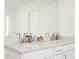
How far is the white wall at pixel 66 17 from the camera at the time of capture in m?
2.65

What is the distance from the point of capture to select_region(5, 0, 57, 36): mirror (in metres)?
1.94

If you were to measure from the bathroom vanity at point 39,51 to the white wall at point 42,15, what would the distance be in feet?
1.60

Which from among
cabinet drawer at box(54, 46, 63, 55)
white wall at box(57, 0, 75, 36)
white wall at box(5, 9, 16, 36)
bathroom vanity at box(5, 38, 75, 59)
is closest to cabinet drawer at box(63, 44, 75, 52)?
bathroom vanity at box(5, 38, 75, 59)

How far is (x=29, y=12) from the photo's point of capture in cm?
229

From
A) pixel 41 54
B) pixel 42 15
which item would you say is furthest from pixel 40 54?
pixel 42 15

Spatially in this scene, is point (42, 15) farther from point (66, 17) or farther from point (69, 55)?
point (69, 55)

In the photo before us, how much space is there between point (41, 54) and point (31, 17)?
3.24 ft

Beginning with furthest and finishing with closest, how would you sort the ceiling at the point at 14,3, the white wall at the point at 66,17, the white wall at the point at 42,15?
1. the white wall at the point at 66,17
2. the white wall at the point at 42,15
3. the ceiling at the point at 14,3

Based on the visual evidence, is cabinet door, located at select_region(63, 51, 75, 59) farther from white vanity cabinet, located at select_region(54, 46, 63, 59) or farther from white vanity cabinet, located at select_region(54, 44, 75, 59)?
white vanity cabinet, located at select_region(54, 46, 63, 59)

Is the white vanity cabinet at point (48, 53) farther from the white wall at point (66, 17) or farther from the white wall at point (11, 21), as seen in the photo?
the white wall at point (66, 17)

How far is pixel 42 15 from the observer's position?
2570 millimetres

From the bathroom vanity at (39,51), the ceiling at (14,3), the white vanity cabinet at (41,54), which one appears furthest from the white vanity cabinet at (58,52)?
the ceiling at (14,3)

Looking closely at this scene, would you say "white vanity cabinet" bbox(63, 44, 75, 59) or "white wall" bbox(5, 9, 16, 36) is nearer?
"white wall" bbox(5, 9, 16, 36)
